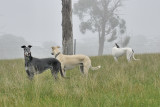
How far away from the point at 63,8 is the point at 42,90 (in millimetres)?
8221

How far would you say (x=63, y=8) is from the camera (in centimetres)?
1310

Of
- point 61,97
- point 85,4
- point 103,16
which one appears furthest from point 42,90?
point 85,4

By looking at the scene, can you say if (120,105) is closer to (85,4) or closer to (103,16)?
(103,16)

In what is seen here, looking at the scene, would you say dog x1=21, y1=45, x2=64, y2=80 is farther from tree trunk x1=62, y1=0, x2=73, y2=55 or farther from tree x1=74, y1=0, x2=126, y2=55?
tree x1=74, y1=0, x2=126, y2=55

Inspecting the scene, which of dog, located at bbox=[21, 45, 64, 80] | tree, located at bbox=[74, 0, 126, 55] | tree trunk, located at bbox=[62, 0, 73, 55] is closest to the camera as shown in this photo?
dog, located at bbox=[21, 45, 64, 80]

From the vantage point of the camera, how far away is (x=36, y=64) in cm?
744

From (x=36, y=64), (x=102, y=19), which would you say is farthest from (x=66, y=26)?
(x=102, y=19)

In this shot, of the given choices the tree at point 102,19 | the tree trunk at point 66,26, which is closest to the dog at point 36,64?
the tree trunk at point 66,26

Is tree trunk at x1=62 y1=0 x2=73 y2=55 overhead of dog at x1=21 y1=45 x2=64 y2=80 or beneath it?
overhead

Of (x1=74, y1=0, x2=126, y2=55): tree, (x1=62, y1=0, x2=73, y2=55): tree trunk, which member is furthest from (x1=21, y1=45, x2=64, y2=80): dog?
(x1=74, y1=0, x2=126, y2=55): tree

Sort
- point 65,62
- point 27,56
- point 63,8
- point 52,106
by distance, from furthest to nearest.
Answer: point 63,8 → point 65,62 → point 27,56 → point 52,106

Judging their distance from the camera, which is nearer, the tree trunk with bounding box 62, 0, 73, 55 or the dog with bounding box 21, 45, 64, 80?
the dog with bounding box 21, 45, 64, 80

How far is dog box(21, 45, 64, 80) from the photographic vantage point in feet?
23.6

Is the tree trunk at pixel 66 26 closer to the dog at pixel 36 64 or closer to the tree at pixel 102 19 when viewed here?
the dog at pixel 36 64
